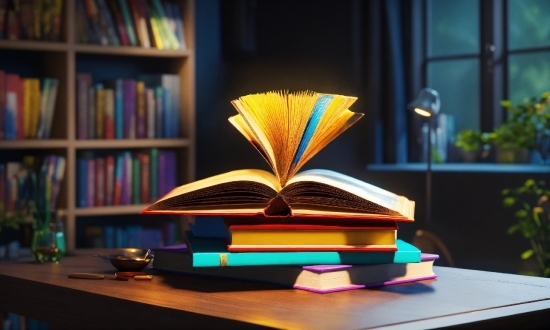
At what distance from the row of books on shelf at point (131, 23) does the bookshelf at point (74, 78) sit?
42 millimetres

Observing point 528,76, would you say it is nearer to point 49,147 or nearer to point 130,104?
point 130,104

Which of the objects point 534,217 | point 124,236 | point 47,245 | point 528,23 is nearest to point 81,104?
point 124,236

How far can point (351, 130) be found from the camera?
194 inches

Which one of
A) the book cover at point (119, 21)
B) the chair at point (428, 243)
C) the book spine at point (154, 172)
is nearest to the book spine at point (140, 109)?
the book spine at point (154, 172)

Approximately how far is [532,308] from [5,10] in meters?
3.22

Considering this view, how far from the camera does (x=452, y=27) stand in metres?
4.84

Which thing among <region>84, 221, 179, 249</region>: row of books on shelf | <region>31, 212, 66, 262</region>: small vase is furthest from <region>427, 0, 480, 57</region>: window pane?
<region>31, 212, 66, 262</region>: small vase

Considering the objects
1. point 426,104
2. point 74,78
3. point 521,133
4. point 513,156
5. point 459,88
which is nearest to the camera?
point 426,104

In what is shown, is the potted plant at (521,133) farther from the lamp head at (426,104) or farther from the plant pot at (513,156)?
the lamp head at (426,104)

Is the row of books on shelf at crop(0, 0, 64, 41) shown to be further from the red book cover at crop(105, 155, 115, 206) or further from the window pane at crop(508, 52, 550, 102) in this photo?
the window pane at crop(508, 52, 550, 102)

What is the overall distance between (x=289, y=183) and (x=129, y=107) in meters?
3.09

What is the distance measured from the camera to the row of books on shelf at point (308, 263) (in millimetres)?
1366

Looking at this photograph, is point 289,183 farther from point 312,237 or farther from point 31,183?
point 31,183

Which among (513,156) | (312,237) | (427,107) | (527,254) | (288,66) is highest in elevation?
(288,66)
